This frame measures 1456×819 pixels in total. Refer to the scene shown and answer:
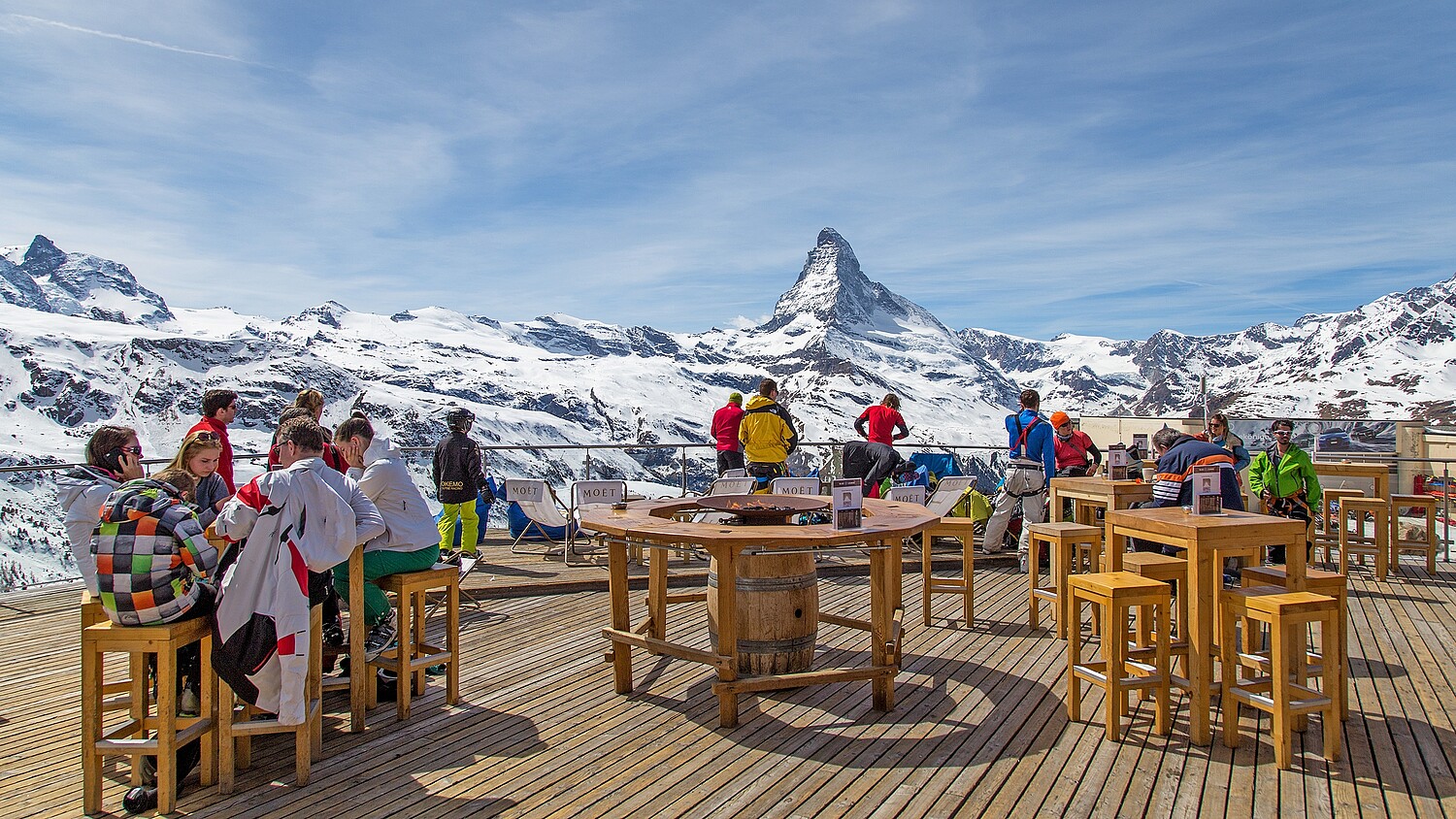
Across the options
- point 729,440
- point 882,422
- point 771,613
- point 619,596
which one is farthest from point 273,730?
point 882,422

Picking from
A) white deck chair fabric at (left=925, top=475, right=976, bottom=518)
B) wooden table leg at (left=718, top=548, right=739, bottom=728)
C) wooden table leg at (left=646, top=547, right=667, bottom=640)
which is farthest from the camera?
white deck chair fabric at (left=925, top=475, right=976, bottom=518)

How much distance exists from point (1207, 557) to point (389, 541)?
3.42 m

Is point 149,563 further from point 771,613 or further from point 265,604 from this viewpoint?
point 771,613

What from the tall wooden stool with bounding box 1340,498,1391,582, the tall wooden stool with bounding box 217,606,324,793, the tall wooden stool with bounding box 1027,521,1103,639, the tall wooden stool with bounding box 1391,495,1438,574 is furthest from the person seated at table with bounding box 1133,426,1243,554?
the tall wooden stool with bounding box 217,606,324,793

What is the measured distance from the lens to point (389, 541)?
3.90 meters

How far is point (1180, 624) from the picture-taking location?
416 cm

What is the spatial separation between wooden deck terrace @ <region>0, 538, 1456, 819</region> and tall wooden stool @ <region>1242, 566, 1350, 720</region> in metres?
0.25

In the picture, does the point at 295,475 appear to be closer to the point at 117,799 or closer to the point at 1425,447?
the point at 117,799

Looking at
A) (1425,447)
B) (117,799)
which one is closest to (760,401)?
(117,799)

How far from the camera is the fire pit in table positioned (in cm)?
419

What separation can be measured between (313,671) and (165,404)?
719ft

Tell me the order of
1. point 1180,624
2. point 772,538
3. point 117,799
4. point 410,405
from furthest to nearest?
point 410,405 → point 1180,624 → point 772,538 → point 117,799

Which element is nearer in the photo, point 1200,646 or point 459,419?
point 1200,646

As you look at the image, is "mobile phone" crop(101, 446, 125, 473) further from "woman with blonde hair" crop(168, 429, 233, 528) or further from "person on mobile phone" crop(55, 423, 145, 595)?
"woman with blonde hair" crop(168, 429, 233, 528)
